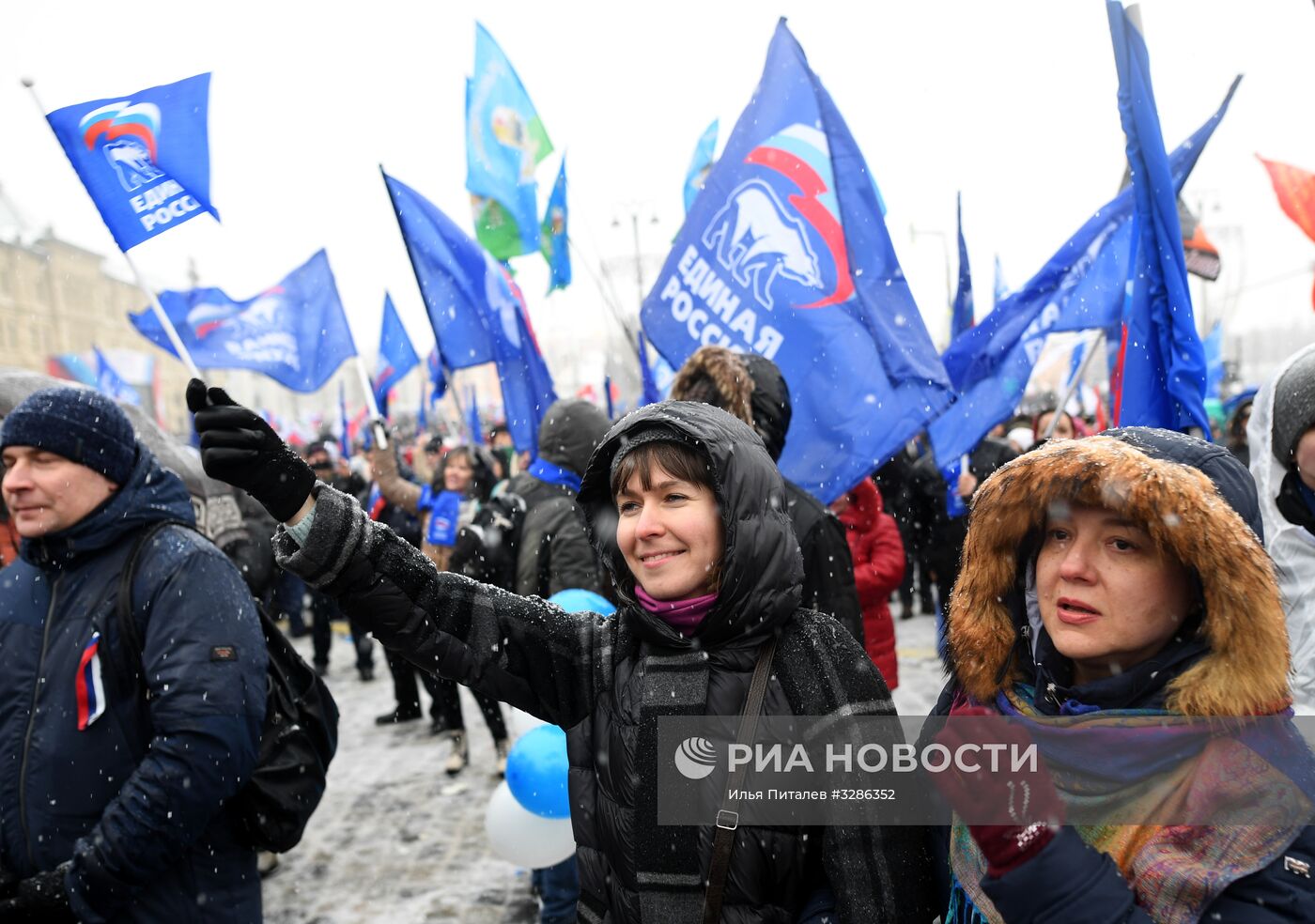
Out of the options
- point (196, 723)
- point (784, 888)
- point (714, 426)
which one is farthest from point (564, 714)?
point (196, 723)

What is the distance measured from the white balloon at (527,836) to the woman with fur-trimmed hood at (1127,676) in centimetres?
202

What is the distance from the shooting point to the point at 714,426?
1.64 metres

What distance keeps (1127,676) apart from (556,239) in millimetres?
6607

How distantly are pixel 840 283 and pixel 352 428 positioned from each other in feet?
61.5

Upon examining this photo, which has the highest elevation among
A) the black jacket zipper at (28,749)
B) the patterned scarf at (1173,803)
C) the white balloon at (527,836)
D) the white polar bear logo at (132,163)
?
the white polar bear logo at (132,163)

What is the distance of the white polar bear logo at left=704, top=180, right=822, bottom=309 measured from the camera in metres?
3.73

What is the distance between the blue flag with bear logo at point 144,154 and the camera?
3379 mm

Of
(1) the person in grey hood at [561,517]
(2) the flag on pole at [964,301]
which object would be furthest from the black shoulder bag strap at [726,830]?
(2) the flag on pole at [964,301]

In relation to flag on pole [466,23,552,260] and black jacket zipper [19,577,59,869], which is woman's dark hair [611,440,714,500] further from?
flag on pole [466,23,552,260]

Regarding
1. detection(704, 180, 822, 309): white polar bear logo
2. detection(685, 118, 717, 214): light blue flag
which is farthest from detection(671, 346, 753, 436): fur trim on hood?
detection(685, 118, 717, 214): light blue flag

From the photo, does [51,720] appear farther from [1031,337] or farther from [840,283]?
[1031,337]

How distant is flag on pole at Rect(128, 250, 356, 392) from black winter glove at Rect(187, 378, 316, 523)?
4466 millimetres

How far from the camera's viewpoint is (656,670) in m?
1.62

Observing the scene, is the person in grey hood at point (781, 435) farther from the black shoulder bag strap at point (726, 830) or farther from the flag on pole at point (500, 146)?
the flag on pole at point (500, 146)
